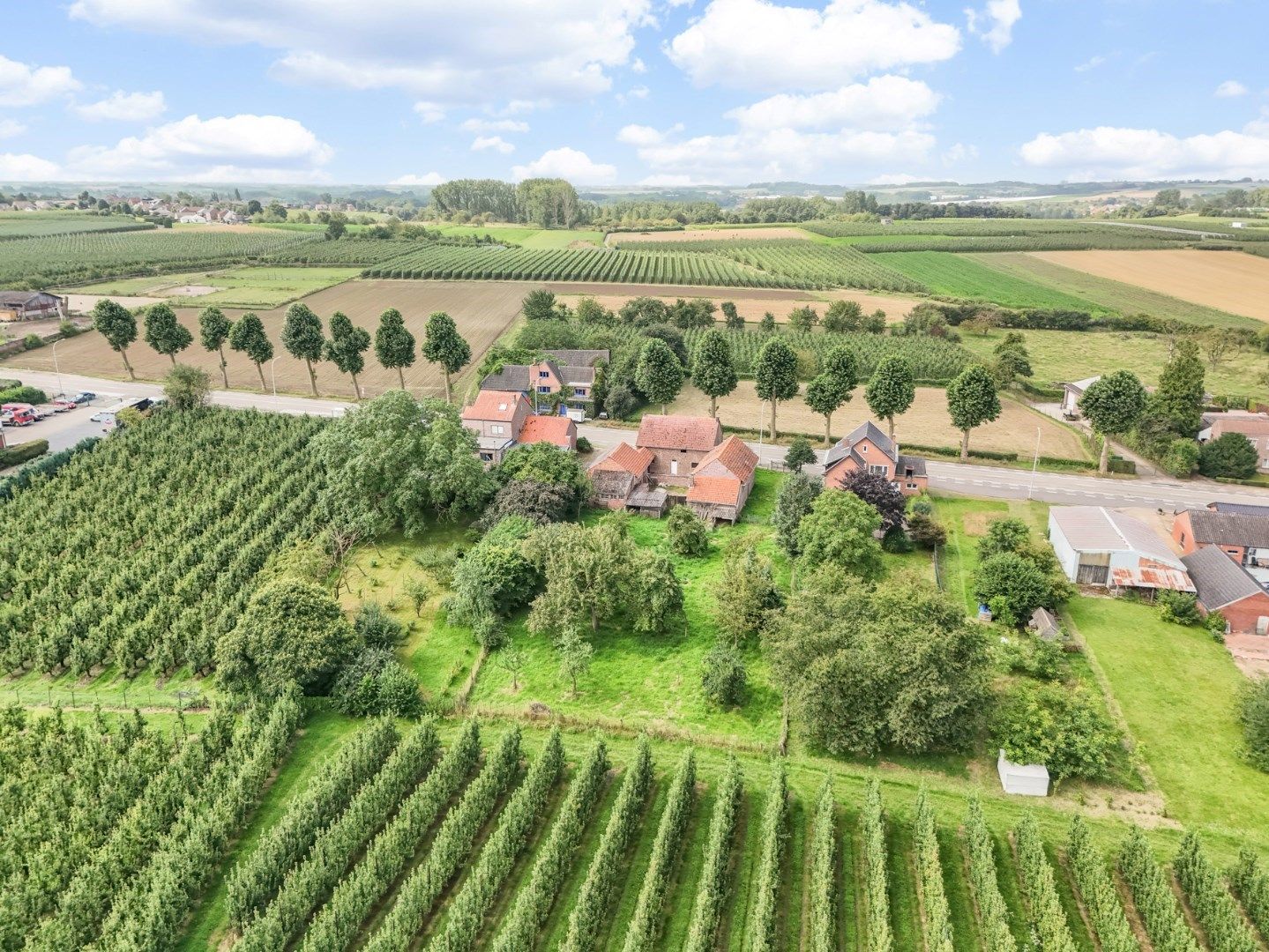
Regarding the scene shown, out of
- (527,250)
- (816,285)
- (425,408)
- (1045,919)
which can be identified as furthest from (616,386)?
(527,250)

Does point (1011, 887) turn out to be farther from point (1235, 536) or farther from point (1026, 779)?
point (1235, 536)

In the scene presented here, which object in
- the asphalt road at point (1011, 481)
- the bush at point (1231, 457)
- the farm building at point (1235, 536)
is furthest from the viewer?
the bush at point (1231, 457)

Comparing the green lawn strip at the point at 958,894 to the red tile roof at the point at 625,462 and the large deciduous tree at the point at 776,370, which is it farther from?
the large deciduous tree at the point at 776,370

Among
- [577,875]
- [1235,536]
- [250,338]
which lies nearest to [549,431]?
[250,338]

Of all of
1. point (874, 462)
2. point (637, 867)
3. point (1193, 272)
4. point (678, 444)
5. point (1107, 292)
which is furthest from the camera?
point (1193, 272)

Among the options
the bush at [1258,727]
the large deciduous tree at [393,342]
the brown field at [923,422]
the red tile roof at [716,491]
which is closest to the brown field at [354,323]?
the large deciduous tree at [393,342]
